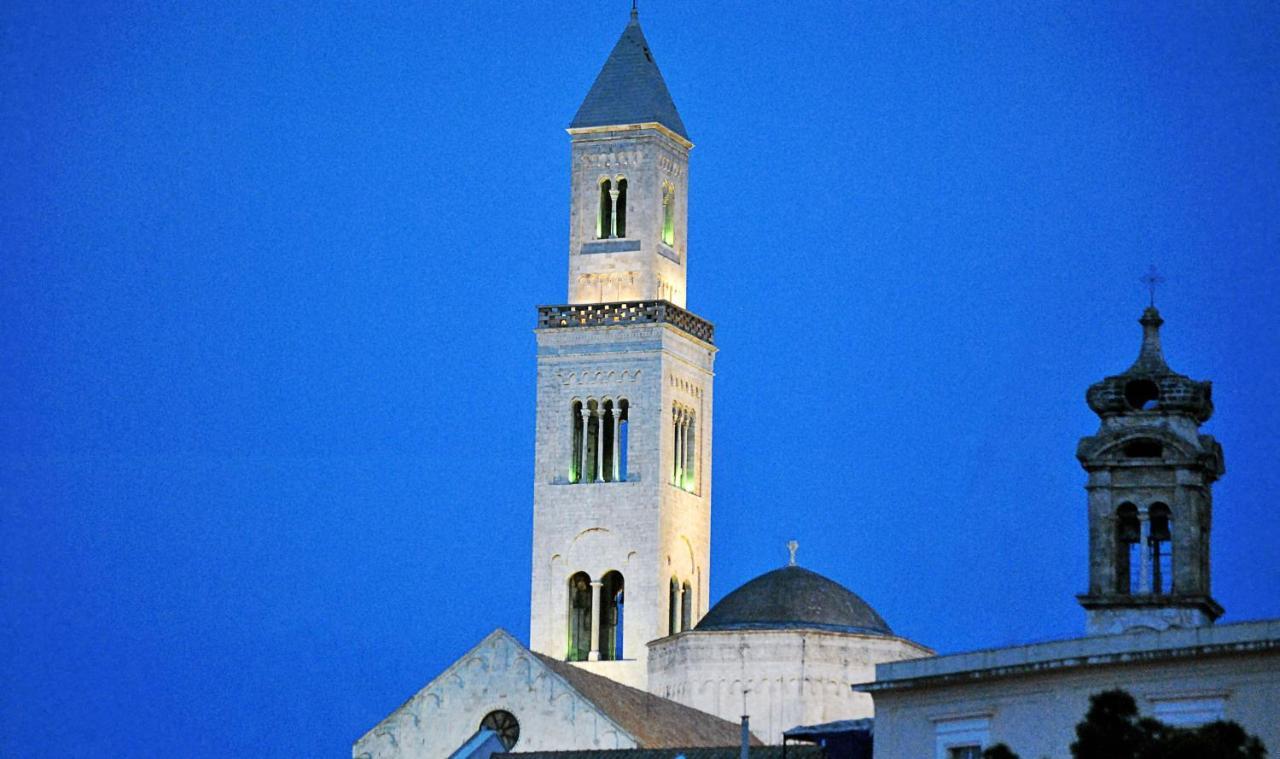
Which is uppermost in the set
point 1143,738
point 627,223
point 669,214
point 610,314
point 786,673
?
point 669,214

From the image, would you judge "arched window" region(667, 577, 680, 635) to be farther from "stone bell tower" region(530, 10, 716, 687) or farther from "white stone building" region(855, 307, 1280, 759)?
"white stone building" region(855, 307, 1280, 759)

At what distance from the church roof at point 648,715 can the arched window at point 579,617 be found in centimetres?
1337

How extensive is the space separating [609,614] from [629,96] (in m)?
16.6

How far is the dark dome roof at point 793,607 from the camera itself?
3944 inches

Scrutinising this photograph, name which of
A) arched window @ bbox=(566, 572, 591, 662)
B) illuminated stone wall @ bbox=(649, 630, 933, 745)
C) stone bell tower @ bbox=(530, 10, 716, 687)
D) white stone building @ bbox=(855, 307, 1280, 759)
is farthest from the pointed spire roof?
white stone building @ bbox=(855, 307, 1280, 759)

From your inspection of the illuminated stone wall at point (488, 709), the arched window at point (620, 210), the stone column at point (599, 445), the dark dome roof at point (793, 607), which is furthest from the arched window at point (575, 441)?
the illuminated stone wall at point (488, 709)

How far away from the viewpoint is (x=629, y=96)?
11131 cm

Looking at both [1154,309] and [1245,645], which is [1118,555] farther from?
[1245,645]

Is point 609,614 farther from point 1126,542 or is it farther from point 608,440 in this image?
point 1126,542

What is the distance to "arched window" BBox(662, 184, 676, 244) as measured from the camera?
11169cm

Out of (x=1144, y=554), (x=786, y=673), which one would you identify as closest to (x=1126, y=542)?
(x=1144, y=554)

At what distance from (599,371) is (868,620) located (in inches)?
528

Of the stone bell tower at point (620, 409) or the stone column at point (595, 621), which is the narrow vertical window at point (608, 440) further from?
the stone column at point (595, 621)

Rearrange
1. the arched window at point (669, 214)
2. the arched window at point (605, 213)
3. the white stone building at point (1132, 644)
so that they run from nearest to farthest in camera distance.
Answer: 1. the white stone building at point (1132, 644)
2. the arched window at point (605, 213)
3. the arched window at point (669, 214)
